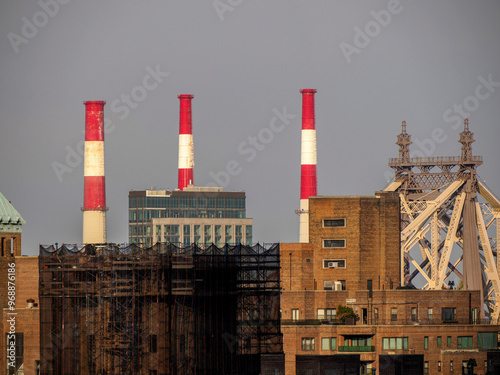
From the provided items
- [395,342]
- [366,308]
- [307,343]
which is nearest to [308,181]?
[366,308]

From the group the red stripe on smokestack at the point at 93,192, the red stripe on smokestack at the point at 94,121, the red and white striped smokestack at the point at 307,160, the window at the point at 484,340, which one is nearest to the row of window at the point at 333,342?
the window at the point at 484,340

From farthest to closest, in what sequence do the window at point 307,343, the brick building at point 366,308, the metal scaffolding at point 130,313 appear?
the window at point 307,343 < the brick building at point 366,308 < the metal scaffolding at point 130,313

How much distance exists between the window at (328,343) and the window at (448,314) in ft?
30.8

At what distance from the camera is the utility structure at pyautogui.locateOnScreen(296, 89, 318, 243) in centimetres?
17662

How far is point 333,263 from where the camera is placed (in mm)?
126875

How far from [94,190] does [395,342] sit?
65233mm

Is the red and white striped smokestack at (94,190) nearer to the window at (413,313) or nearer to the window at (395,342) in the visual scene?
the window at (413,313)

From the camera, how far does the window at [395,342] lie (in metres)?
119

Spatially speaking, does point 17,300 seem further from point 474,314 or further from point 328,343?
point 474,314

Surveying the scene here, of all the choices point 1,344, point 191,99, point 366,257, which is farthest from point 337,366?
point 191,99

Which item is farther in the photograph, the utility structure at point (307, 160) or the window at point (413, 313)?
the utility structure at point (307, 160)

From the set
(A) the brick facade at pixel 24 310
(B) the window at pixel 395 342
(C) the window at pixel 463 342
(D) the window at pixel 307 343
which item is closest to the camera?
(A) the brick facade at pixel 24 310

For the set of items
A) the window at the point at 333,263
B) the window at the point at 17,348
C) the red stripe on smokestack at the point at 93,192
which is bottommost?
the window at the point at 17,348

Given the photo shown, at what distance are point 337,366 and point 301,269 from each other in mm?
14947
